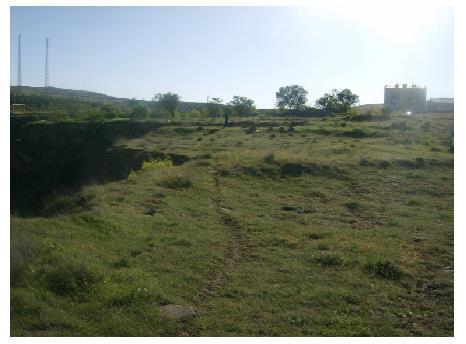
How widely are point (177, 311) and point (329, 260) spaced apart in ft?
11.0

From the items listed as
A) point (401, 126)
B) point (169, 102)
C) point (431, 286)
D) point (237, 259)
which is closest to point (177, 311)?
point (237, 259)

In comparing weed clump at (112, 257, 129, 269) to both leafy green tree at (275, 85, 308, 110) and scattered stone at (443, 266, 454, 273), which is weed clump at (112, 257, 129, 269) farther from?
leafy green tree at (275, 85, 308, 110)

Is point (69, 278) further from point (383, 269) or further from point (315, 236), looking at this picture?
point (315, 236)

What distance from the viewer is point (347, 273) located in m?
8.39

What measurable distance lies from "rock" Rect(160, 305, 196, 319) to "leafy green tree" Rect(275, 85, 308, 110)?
7606cm

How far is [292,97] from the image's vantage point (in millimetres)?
83688

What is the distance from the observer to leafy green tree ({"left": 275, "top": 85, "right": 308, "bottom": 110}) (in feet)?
270

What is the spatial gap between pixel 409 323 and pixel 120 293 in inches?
156

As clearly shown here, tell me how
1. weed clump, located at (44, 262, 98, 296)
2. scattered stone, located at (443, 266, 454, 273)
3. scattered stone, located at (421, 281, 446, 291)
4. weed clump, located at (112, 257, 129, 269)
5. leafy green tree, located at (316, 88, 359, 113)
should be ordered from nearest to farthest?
weed clump, located at (44, 262, 98, 296) → scattered stone, located at (421, 281, 446, 291) → weed clump, located at (112, 257, 129, 269) → scattered stone, located at (443, 266, 454, 273) → leafy green tree, located at (316, 88, 359, 113)

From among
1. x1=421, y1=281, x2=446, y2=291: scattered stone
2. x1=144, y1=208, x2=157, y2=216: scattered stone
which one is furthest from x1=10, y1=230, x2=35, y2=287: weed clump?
x1=421, y1=281, x2=446, y2=291: scattered stone

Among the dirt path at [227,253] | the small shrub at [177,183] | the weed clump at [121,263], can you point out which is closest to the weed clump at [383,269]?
the dirt path at [227,253]

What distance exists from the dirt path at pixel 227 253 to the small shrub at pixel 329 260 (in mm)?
1436

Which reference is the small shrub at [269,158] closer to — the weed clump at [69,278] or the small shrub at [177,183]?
the small shrub at [177,183]

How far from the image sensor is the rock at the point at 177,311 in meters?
6.57
